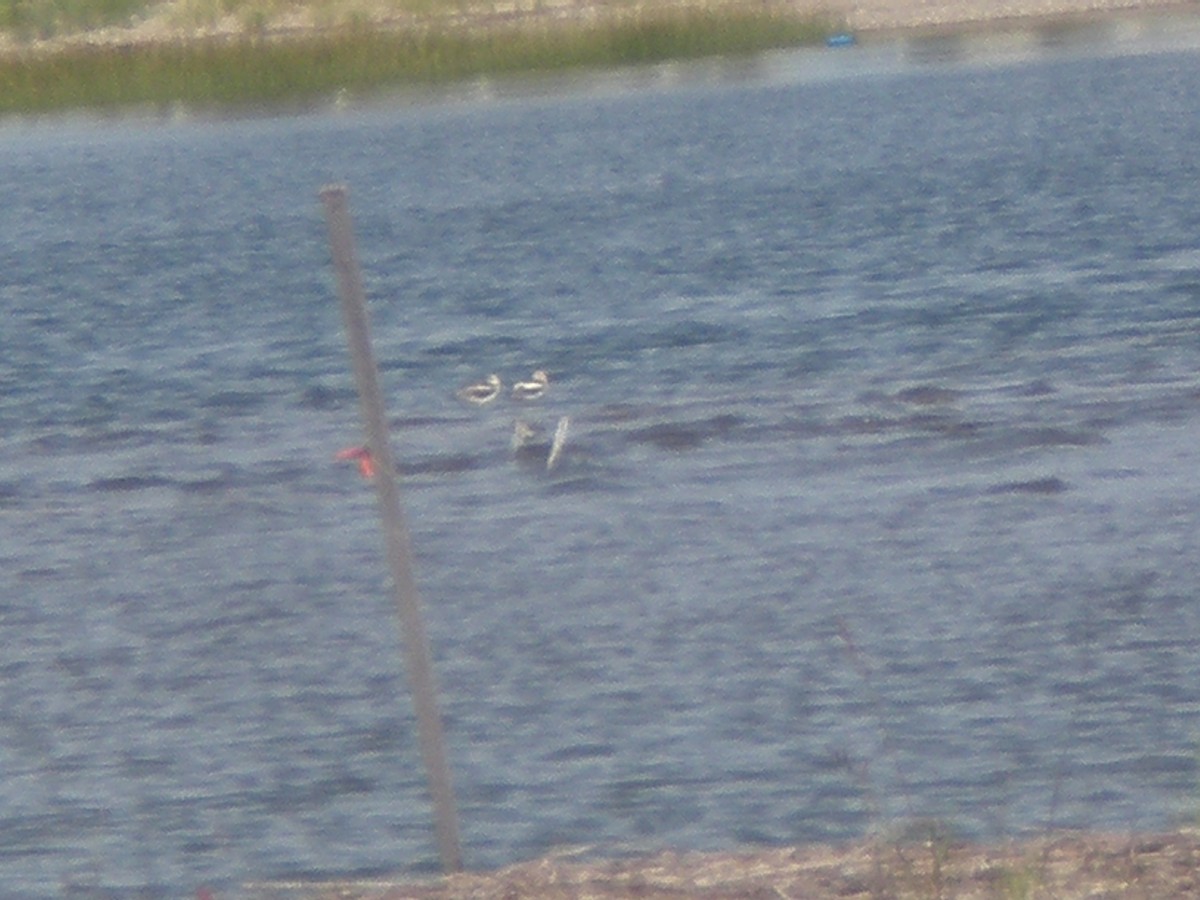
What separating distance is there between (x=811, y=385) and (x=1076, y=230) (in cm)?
871

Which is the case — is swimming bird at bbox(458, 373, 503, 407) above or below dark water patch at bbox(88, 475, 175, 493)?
below

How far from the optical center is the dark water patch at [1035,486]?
10781 millimetres

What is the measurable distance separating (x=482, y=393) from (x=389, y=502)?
31.0 feet

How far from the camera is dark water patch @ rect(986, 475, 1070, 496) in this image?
10.8m

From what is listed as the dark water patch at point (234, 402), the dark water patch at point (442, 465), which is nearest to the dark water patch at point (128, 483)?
the dark water patch at point (442, 465)

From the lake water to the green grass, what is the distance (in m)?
15.0

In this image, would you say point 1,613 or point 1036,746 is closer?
point 1036,746

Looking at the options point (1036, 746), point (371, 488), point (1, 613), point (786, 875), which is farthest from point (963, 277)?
point (786, 875)

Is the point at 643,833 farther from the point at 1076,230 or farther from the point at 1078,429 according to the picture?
the point at 1076,230

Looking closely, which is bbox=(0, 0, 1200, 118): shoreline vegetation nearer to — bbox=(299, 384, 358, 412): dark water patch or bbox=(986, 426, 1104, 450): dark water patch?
bbox=(299, 384, 358, 412): dark water patch

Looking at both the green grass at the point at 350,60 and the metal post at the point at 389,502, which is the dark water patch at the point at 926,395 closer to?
the metal post at the point at 389,502

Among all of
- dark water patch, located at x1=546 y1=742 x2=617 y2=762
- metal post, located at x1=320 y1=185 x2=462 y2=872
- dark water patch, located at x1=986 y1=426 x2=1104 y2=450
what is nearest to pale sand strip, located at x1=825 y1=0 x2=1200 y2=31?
dark water patch, located at x1=986 y1=426 x2=1104 y2=450

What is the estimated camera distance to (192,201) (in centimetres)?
3209

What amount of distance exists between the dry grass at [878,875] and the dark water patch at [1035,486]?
5.32 metres
